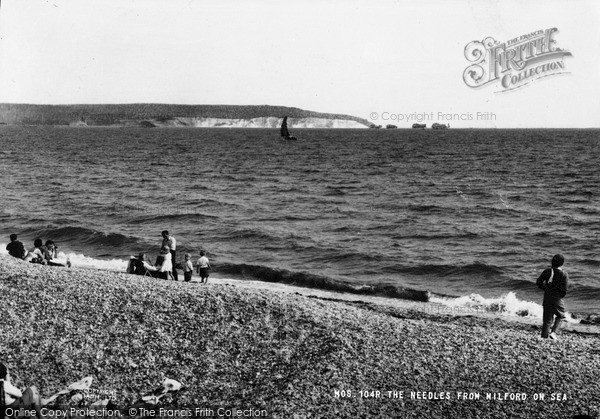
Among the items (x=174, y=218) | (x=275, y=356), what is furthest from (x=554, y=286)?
(x=174, y=218)

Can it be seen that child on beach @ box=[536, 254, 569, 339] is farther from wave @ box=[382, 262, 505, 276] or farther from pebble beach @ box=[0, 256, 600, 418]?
wave @ box=[382, 262, 505, 276]

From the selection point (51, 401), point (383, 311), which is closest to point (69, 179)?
point (383, 311)

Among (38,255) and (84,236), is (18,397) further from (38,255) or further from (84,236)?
(84,236)

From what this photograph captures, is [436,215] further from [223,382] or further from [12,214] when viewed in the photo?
[223,382]

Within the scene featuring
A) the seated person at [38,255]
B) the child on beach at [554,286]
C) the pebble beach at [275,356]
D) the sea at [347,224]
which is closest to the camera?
the pebble beach at [275,356]

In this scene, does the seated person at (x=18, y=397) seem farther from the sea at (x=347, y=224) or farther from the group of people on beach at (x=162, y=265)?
the sea at (x=347, y=224)

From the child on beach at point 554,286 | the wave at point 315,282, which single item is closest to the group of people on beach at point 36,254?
the wave at point 315,282
